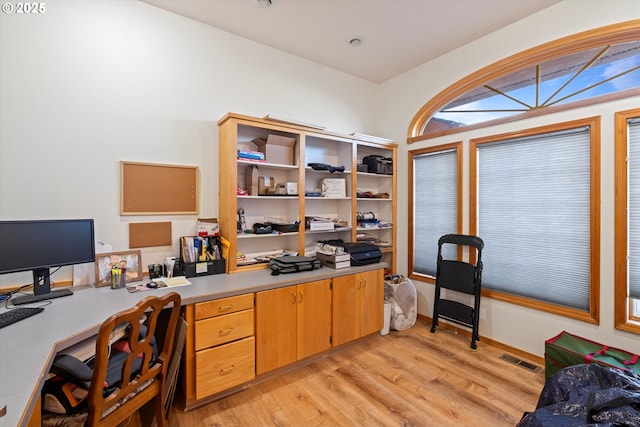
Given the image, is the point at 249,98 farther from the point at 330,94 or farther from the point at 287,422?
the point at 287,422

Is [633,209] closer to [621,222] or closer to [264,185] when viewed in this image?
[621,222]

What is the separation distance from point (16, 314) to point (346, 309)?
2.32m

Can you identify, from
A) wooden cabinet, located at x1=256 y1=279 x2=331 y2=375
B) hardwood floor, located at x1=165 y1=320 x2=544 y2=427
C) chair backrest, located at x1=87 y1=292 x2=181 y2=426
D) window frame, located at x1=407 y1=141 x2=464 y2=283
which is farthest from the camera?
window frame, located at x1=407 y1=141 x2=464 y2=283

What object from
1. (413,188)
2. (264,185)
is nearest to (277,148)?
(264,185)

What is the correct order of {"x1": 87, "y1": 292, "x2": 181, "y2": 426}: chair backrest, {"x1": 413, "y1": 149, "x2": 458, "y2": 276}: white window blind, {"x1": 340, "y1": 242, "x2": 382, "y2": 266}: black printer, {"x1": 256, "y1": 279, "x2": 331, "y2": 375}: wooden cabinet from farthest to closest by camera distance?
{"x1": 413, "y1": 149, "x2": 458, "y2": 276}: white window blind < {"x1": 340, "y1": 242, "x2": 382, "y2": 266}: black printer < {"x1": 256, "y1": 279, "x2": 331, "y2": 375}: wooden cabinet < {"x1": 87, "y1": 292, "x2": 181, "y2": 426}: chair backrest

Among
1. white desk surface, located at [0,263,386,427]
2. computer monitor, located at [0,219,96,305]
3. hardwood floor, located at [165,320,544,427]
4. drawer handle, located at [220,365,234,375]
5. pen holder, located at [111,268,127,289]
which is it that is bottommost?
hardwood floor, located at [165,320,544,427]

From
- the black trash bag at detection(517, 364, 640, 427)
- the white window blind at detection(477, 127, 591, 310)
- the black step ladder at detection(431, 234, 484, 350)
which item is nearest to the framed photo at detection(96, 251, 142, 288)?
the black trash bag at detection(517, 364, 640, 427)

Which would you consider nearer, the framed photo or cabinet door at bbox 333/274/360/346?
the framed photo

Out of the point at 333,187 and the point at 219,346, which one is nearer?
the point at 219,346

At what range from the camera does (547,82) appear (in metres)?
2.69

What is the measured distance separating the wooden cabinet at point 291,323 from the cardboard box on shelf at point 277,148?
124cm

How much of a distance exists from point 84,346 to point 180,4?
265 centimetres

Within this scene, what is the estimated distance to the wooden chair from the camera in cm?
Result: 124

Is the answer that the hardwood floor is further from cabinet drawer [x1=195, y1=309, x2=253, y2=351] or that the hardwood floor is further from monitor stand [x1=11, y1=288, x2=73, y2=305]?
monitor stand [x1=11, y1=288, x2=73, y2=305]
